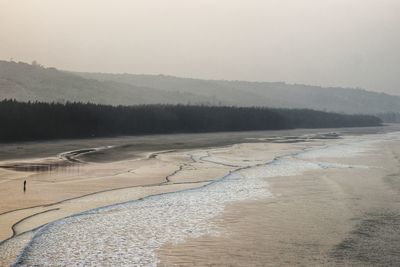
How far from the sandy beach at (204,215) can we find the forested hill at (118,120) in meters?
24.5

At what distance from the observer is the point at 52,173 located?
20.2m

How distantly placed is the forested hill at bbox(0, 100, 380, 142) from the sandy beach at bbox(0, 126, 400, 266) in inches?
965

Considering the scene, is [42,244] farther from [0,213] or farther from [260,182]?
[260,182]

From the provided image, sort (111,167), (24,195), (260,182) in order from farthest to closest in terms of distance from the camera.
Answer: (111,167) < (260,182) < (24,195)

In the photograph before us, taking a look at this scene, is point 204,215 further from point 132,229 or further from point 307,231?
point 307,231

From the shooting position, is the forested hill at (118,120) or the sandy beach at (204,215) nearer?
the sandy beach at (204,215)

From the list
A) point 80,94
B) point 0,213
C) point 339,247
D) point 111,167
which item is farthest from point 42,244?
point 80,94

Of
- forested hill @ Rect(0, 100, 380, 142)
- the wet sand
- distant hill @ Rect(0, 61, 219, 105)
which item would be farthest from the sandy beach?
distant hill @ Rect(0, 61, 219, 105)

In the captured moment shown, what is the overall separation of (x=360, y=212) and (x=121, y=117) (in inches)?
1998

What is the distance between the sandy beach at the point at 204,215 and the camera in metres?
8.66

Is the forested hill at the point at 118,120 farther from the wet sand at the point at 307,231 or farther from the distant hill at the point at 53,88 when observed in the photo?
the distant hill at the point at 53,88

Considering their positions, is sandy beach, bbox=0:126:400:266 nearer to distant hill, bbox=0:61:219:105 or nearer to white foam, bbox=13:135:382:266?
white foam, bbox=13:135:382:266

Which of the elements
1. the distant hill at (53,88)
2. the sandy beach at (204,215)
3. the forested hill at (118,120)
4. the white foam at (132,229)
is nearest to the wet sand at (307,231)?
the sandy beach at (204,215)

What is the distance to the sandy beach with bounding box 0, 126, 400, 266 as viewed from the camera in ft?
28.4
